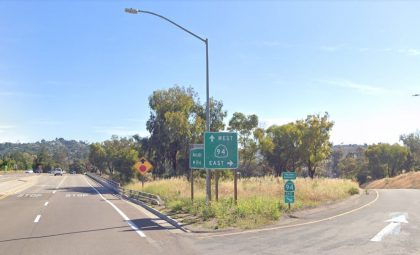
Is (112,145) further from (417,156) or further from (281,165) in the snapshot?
(417,156)

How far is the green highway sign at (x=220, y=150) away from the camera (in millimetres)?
20031

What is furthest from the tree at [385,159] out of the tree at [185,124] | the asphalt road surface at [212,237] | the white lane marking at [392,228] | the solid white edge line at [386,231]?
the solid white edge line at [386,231]

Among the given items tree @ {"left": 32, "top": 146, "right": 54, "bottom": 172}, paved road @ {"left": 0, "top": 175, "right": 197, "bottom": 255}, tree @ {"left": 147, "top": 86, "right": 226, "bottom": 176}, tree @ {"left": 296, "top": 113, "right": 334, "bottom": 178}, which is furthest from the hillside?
tree @ {"left": 32, "top": 146, "right": 54, "bottom": 172}

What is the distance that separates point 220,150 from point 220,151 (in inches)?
1.8

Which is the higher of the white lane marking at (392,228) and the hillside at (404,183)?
the hillside at (404,183)

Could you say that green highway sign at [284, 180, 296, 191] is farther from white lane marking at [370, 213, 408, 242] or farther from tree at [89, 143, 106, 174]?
tree at [89, 143, 106, 174]

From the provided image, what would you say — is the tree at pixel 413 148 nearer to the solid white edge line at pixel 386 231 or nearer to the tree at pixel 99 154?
the tree at pixel 99 154

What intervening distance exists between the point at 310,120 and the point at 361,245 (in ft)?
174

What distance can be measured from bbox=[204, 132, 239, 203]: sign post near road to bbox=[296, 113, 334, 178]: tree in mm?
45258

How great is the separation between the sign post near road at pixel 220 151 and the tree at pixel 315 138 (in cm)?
4526

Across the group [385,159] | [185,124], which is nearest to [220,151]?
[185,124]

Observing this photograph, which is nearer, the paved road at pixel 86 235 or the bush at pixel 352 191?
the paved road at pixel 86 235

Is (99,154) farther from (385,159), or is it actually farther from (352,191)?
(352,191)

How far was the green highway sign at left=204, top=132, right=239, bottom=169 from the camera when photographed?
2003cm
